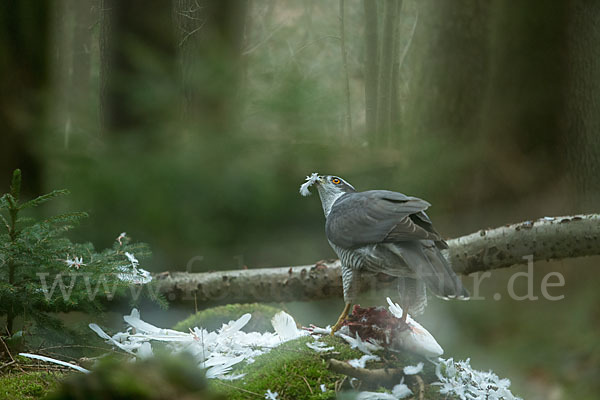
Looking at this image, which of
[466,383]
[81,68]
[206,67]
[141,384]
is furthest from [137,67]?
[141,384]

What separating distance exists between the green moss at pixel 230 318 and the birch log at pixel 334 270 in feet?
1.09

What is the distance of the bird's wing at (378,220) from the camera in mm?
1882

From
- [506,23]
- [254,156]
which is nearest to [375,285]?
[254,156]

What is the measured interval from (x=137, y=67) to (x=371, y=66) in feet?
4.42

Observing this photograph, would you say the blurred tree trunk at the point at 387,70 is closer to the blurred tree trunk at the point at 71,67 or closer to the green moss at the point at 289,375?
the blurred tree trunk at the point at 71,67

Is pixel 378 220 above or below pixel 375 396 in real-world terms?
above

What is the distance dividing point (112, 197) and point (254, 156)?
760 mm

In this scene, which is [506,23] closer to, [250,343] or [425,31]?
[425,31]

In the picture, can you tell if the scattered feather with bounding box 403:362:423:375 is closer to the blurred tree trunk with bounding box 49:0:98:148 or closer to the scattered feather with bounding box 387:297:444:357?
the scattered feather with bounding box 387:297:444:357

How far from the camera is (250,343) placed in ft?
6.77

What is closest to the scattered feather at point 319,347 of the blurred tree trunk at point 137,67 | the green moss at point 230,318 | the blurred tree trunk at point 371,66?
the green moss at point 230,318

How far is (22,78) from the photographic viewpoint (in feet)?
12.4

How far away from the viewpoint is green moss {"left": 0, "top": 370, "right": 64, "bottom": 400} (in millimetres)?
1627

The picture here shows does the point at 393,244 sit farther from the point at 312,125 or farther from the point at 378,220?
the point at 312,125
